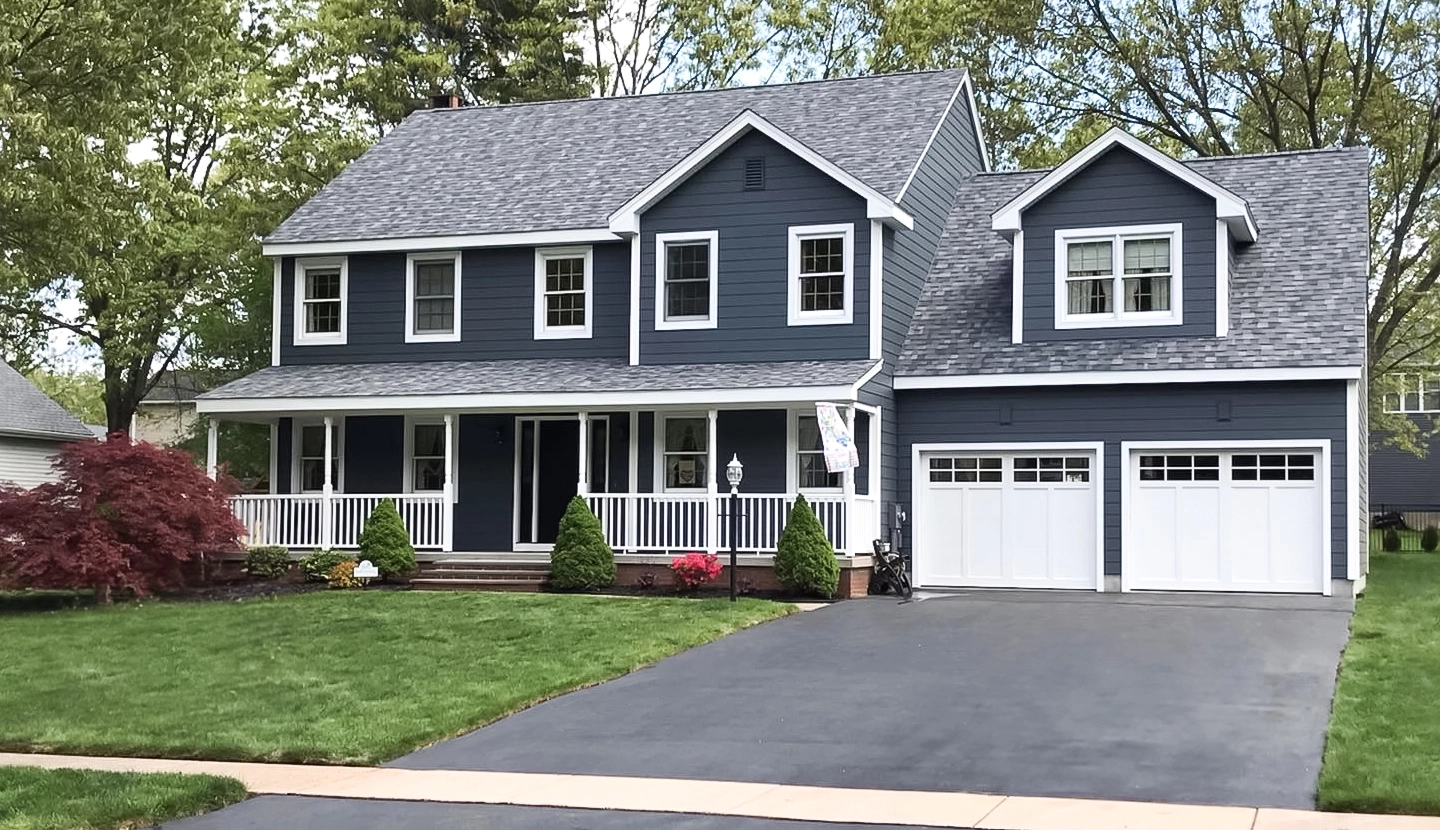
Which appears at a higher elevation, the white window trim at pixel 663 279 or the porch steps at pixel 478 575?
the white window trim at pixel 663 279

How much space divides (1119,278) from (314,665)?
12.3 m

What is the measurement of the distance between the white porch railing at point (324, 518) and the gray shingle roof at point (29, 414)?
1371cm

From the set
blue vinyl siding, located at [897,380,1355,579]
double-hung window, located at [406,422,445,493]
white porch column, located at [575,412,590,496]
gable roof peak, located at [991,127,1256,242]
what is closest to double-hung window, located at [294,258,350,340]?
double-hung window, located at [406,422,445,493]

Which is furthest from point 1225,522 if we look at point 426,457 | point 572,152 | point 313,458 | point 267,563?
point 313,458

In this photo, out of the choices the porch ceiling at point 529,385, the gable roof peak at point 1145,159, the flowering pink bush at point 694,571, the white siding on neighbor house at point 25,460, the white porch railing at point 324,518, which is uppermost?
the gable roof peak at point 1145,159

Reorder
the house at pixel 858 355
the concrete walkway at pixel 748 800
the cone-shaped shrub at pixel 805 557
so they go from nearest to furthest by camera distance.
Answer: the concrete walkway at pixel 748 800 → the cone-shaped shrub at pixel 805 557 → the house at pixel 858 355

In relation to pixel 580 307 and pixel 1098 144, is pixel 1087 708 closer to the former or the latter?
pixel 1098 144

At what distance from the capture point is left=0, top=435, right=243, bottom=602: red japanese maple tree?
800 inches

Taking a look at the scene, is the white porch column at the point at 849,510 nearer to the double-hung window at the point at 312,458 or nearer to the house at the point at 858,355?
the house at the point at 858,355

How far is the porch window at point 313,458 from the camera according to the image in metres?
25.3

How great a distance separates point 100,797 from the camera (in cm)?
981

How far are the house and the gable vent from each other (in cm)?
8

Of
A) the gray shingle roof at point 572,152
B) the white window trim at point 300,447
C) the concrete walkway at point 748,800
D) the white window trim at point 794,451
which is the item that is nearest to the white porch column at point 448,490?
the white window trim at point 300,447

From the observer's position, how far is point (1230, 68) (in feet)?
106
